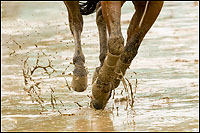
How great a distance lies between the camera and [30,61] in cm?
945

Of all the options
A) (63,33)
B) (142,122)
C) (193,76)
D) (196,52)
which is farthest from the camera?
(63,33)

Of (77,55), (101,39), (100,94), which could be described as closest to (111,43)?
(100,94)

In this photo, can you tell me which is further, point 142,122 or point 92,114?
point 92,114

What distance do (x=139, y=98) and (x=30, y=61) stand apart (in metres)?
3.01

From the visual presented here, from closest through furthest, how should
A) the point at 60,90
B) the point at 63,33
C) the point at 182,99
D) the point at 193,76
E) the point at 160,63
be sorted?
1. the point at 182,99
2. the point at 60,90
3. the point at 193,76
4. the point at 160,63
5. the point at 63,33

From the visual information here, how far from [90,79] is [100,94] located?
6.68ft

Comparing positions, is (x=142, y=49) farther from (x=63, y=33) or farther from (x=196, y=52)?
(x=63, y=33)

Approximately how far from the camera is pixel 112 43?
551cm

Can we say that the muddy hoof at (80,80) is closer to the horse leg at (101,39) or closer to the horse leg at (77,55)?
the horse leg at (77,55)

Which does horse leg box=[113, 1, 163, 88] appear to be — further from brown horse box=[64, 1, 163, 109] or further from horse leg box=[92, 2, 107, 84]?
horse leg box=[92, 2, 107, 84]

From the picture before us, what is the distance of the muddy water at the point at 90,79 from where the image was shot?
5.40m

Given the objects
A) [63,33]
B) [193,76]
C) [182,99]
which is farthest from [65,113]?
[63,33]

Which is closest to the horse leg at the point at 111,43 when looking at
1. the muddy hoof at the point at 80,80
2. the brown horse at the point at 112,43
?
the brown horse at the point at 112,43

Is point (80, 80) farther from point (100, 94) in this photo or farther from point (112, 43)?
point (112, 43)
